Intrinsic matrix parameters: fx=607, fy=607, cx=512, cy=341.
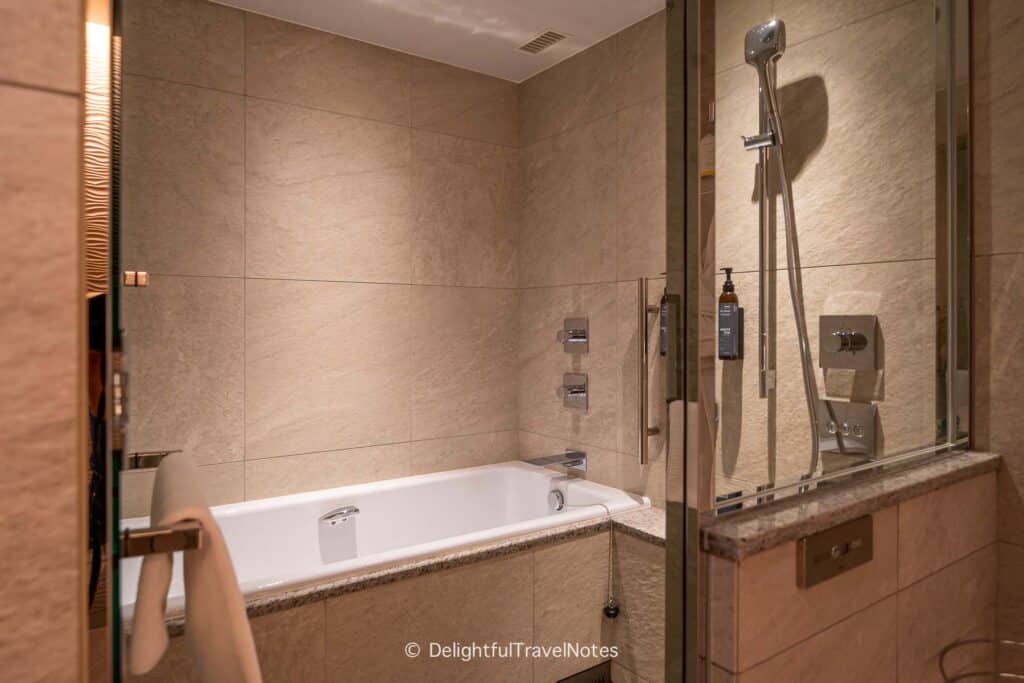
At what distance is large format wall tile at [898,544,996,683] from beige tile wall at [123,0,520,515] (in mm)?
1586

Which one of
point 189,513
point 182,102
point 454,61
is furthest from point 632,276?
point 189,513

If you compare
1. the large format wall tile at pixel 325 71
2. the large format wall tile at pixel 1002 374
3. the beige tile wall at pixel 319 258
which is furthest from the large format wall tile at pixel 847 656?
the large format wall tile at pixel 325 71

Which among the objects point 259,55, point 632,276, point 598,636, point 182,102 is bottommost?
point 598,636

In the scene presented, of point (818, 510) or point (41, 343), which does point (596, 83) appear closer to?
point (818, 510)

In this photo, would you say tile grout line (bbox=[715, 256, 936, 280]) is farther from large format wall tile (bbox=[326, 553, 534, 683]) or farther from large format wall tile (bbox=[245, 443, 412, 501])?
large format wall tile (bbox=[245, 443, 412, 501])

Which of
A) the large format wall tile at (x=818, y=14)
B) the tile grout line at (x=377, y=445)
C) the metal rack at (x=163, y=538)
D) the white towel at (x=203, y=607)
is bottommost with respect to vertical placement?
the tile grout line at (x=377, y=445)

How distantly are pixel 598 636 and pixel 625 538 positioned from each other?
0.26 metres

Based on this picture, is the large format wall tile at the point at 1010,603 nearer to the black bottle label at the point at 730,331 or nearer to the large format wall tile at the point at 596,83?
the black bottle label at the point at 730,331

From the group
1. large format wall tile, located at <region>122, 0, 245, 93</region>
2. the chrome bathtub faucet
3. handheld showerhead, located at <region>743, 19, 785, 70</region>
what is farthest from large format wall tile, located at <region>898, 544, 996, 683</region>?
large format wall tile, located at <region>122, 0, 245, 93</region>

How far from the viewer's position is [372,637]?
1.24 m

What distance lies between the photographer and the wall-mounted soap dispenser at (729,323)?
2.56 ft

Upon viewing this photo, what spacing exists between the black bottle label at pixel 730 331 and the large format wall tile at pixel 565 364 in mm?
1330

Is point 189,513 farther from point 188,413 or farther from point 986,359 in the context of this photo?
point 188,413

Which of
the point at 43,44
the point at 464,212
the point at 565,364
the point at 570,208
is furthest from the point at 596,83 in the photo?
the point at 43,44
